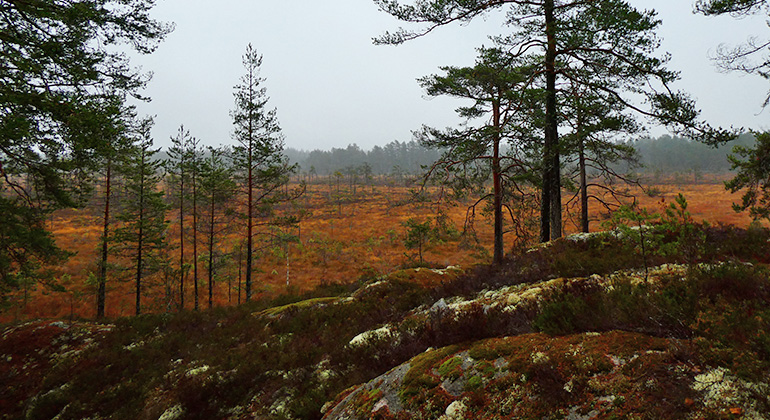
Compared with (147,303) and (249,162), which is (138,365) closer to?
(249,162)

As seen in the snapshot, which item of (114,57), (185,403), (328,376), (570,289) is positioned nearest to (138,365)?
(185,403)

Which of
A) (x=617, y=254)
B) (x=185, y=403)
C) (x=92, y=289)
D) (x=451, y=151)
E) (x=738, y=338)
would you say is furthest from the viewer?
(x=92, y=289)

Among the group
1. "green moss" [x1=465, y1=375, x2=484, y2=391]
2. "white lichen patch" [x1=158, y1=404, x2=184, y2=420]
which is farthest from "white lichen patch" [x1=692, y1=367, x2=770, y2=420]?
"white lichen patch" [x1=158, y1=404, x2=184, y2=420]

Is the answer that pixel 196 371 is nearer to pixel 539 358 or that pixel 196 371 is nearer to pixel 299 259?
pixel 539 358

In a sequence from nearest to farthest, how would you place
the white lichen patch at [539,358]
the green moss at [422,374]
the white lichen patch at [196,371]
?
the white lichen patch at [539,358] → the green moss at [422,374] → the white lichen patch at [196,371]

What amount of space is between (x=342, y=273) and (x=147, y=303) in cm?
1465

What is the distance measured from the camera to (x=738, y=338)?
71.4 inches

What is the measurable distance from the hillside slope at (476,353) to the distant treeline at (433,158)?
76.3 metres

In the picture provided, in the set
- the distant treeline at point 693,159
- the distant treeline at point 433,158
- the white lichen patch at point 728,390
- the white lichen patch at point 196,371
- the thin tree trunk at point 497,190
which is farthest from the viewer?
the distant treeline at point 433,158

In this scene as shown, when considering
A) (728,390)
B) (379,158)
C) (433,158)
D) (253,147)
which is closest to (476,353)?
(728,390)

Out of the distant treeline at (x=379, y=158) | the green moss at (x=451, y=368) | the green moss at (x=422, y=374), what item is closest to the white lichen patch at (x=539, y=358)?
the green moss at (x=451, y=368)

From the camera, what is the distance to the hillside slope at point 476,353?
175 centimetres

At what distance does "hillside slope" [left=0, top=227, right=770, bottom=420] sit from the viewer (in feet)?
5.74

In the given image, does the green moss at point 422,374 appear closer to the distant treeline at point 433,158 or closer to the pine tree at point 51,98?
the pine tree at point 51,98
